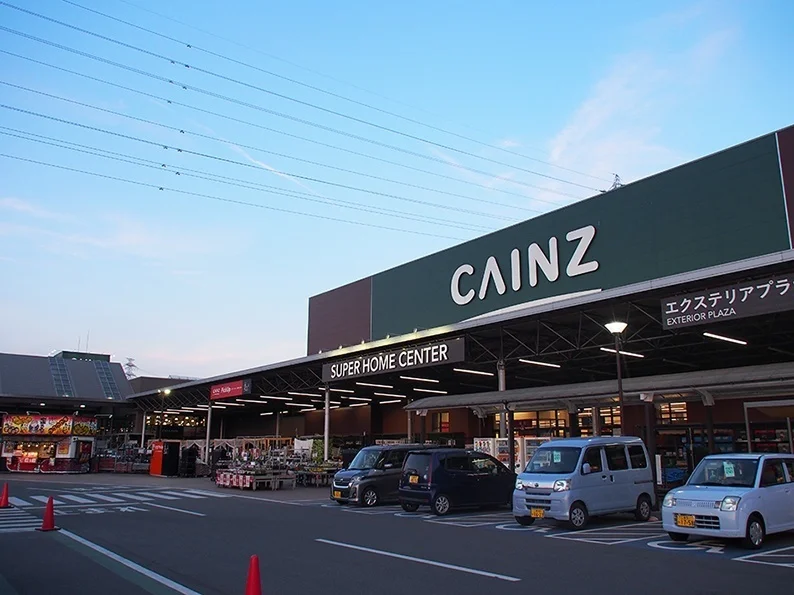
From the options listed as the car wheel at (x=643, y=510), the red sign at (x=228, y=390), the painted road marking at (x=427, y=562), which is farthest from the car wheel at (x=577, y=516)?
the red sign at (x=228, y=390)

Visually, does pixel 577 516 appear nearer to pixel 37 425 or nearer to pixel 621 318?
pixel 621 318

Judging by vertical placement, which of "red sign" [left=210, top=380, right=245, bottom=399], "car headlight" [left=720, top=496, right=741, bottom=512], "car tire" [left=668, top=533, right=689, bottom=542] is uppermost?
"red sign" [left=210, top=380, right=245, bottom=399]

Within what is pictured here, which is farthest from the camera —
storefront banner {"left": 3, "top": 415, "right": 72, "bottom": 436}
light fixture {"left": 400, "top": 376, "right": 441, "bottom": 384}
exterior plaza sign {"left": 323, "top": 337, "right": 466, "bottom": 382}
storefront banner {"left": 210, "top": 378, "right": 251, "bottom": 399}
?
storefront banner {"left": 3, "top": 415, "right": 72, "bottom": 436}

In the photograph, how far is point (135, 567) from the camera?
383 inches

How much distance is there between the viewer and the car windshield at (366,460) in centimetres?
2048

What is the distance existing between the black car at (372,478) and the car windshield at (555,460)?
5464 millimetres

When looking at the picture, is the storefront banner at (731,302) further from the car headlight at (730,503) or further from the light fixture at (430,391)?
the light fixture at (430,391)

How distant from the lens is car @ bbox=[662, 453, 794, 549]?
10.9 m

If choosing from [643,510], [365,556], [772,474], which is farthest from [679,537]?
[365,556]

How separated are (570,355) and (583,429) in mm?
5596

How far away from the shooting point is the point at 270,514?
17547mm

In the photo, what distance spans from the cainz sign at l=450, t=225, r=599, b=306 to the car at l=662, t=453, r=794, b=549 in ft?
46.7

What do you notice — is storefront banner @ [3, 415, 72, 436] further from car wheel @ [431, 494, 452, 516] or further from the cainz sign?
car wheel @ [431, 494, 452, 516]

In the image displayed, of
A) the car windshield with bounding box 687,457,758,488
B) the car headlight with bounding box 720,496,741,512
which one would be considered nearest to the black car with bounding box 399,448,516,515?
the car windshield with bounding box 687,457,758,488
